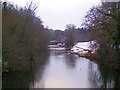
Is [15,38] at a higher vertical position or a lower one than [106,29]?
lower

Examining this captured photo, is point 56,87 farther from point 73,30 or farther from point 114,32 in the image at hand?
point 73,30

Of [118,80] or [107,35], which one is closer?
[118,80]

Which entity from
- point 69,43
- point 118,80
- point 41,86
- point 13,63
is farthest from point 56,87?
point 69,43

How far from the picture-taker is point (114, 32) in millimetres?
27781

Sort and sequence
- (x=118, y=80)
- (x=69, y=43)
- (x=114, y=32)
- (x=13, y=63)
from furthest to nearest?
1. (x=69, y=43)
2. (x=114, y=32)
3. (x=13, y=63)
4. (x=118, y=80)

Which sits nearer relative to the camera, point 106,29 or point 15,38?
point 15,38

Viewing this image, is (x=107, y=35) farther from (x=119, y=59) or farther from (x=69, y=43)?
(x=69, y=43)

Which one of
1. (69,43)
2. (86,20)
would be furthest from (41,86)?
(69,43)

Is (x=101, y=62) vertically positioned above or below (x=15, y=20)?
below

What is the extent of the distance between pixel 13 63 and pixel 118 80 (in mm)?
8623

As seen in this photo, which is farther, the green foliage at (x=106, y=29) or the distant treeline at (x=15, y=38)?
the green foliage at (x=106, y=29)

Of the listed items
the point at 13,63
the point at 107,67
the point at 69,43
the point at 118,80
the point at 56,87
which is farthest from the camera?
the point at 69,43

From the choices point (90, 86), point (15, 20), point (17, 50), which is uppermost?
point (15, 20)

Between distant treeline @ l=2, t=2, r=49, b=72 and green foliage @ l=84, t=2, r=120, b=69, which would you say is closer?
distant treeline @ l=2, t=2, r=49, b=72
